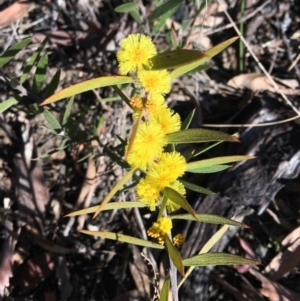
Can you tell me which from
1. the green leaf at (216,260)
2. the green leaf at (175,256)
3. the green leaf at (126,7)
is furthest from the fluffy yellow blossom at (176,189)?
the green leaf at (126,7)

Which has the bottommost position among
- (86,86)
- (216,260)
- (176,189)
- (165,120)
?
(216,260)

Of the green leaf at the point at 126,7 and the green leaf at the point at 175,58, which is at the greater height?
the green leaf at the point at 175,58

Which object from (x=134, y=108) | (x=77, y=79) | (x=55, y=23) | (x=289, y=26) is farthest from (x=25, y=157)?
(x=289, y=26)

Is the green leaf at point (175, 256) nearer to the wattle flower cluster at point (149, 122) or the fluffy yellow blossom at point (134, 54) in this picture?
the wattle flower cluster at point (149, 122)

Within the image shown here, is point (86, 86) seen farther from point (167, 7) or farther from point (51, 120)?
point (167, 7)

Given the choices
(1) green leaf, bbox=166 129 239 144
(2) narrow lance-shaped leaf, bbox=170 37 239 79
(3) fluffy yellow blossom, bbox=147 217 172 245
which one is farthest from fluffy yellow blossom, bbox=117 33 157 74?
(3) fluffy yellow blossom, bbox=147 217 172 245

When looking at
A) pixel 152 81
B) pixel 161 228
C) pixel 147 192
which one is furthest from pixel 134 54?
pixel 161 228

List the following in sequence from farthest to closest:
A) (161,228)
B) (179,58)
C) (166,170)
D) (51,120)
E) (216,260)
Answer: (51,120)
(216,260)
(161,228)
(166,170)
(179,58)

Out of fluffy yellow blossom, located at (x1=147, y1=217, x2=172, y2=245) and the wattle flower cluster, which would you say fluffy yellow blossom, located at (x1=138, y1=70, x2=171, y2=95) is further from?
fluffy yellow blossom, located at (x1=147, y1=217, x2=172, y2=245)
